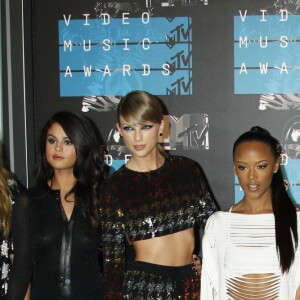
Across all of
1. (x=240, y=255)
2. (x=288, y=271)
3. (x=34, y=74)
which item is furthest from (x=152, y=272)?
(x=34, y=74)

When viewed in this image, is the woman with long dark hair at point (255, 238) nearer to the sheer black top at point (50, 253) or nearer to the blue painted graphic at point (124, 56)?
the sheer black top at point (50, 253)

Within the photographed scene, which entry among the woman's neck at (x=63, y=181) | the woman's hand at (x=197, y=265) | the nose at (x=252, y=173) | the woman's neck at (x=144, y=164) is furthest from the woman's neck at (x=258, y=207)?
the woman's neck at (x=63, y=181)

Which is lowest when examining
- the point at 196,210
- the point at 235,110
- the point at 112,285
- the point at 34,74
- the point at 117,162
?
the point at 112,285

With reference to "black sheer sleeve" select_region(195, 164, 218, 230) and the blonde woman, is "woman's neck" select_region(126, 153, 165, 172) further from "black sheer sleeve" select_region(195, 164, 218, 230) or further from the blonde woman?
the blonde woman

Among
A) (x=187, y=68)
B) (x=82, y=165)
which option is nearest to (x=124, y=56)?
(x=187, y=68)

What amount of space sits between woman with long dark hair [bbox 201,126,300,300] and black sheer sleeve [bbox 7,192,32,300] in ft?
2.69

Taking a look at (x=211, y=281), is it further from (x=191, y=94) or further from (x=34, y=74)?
(x=34, y=74)

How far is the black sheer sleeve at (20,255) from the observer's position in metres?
2.63

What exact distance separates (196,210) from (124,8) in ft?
4.68

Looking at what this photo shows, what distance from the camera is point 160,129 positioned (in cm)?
271

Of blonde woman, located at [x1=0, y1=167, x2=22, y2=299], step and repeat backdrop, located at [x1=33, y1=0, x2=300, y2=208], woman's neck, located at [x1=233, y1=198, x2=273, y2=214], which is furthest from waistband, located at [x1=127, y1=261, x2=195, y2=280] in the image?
step and repeat backdrop, located at [x1=33, y1=0, x2=300, y2=208]

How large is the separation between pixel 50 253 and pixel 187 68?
143 centimetres

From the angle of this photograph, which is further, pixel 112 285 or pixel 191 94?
pixel 191 94

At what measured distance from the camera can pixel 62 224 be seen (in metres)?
2.67
